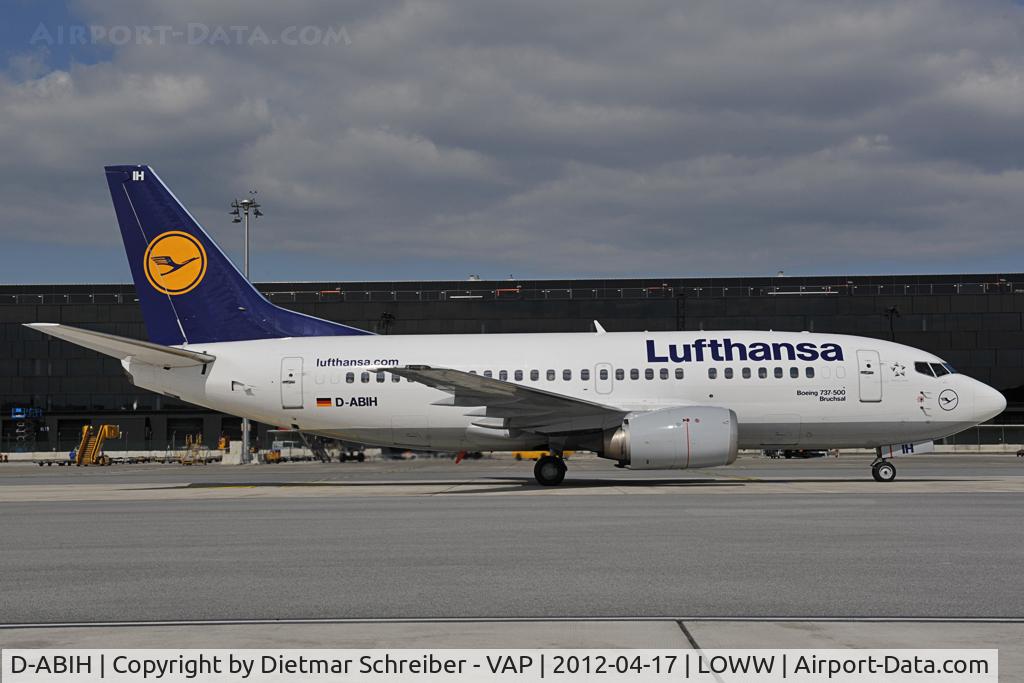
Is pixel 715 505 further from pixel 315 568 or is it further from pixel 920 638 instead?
pixel 920 638

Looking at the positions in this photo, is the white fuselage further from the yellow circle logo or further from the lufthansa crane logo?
the yellow circle logo

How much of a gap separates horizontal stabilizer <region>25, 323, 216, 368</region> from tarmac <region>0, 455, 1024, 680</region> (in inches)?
248

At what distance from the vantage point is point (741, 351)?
2850 cm

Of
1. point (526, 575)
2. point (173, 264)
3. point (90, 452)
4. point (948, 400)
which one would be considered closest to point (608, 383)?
point (948, 400)

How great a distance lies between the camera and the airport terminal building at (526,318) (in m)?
87.9

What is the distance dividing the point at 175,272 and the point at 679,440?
51.3ft

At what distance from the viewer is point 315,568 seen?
11.3m

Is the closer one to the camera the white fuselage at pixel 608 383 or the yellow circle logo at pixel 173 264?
the white fuselage at pixel 608 383

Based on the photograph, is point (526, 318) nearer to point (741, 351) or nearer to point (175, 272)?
point (175, 272)

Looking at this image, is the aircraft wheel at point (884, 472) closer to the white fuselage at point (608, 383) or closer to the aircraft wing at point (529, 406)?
the white fuselage at point (608, 383)

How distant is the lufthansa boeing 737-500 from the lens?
27.5 metres

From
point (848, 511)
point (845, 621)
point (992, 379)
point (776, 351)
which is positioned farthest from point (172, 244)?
point (992, 379)

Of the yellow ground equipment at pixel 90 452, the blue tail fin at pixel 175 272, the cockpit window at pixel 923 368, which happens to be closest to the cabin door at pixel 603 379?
the cockpit window at pixel 923 368

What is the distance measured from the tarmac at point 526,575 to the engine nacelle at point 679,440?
15.1 ft
